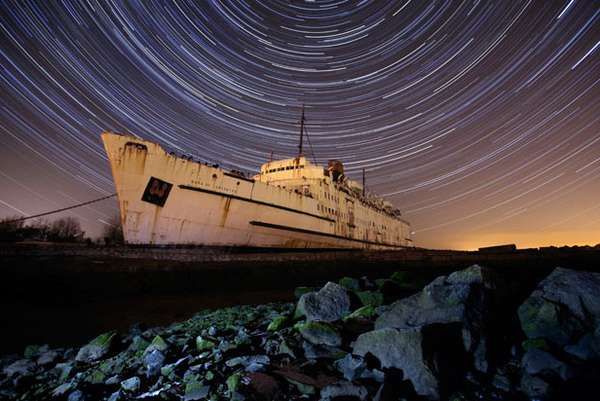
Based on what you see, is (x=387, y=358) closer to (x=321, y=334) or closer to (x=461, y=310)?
(x=321, y=334)

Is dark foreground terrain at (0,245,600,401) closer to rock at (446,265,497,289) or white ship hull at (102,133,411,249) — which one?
rock at (446,265,497,289)

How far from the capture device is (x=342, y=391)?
2271mm

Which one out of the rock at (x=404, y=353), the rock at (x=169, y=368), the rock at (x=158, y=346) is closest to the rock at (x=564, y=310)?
the rock at (x=404, y=353)

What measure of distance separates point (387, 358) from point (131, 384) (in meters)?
2.55

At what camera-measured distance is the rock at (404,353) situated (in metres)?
2.36

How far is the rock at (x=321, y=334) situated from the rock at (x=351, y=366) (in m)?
0.37

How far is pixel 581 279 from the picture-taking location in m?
3.44

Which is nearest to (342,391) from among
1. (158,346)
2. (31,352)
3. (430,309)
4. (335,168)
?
(430,309)

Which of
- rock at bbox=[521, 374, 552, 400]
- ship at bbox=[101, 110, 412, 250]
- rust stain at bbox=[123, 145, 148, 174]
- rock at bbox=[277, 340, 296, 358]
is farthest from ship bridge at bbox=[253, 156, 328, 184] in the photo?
rock at bbox=[521, 374, 552, 400]

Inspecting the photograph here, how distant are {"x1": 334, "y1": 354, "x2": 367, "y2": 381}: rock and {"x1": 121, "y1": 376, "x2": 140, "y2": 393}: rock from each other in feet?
6.55

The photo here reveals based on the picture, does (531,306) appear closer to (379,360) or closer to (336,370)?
(379,360)

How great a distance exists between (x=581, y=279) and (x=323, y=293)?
3366 mm

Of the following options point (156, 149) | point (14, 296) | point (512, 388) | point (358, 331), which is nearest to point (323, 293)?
point (358, 331)

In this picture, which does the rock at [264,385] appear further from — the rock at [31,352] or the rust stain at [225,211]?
the rust stain at [225,211]
